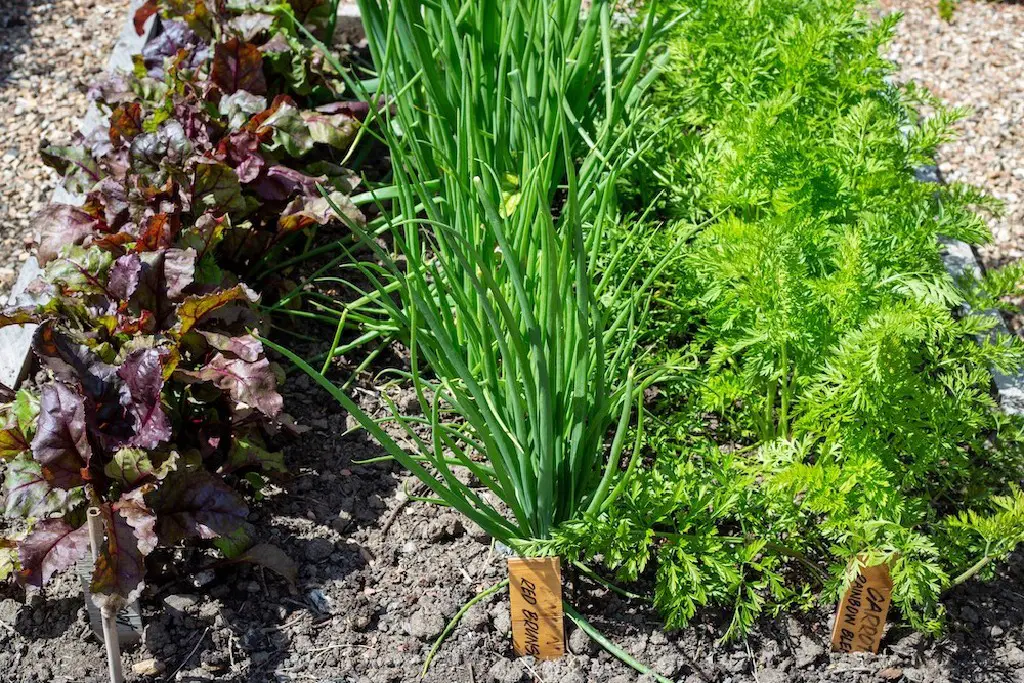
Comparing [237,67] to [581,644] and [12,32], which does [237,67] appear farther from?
[581,644]

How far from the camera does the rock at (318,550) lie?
7.24 feet

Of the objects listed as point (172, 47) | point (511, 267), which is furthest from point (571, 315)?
point (172, 47)

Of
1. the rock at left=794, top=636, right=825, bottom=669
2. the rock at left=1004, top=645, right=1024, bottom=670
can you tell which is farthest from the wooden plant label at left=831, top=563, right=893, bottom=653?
the rock at left=1004, top=645, right=1024, bottom=670

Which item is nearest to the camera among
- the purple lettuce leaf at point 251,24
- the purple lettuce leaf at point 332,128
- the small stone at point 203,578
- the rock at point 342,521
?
the small stone at point 203,578

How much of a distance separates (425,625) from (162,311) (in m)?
0.86

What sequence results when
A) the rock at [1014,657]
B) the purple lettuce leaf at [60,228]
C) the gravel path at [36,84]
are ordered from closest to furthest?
the rock at [1014,657] < the purple lettuce leaf at [60,228] < the gravel path at [36,84]

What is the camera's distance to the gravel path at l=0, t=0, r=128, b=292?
3219 mm

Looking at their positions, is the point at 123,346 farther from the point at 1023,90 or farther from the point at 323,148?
the point at 1023,90

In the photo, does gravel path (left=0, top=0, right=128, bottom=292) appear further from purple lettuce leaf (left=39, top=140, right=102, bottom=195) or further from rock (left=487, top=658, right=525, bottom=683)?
rock (left=487, top=658, right=525, bottom=683)

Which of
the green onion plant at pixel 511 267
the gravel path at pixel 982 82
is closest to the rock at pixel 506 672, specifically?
the green onion plant at pixel 511 267

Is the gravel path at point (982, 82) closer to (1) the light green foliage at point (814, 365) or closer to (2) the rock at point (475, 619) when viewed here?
(1) the light green foliage at point (814, 365)

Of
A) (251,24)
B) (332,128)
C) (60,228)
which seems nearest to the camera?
(60,228)

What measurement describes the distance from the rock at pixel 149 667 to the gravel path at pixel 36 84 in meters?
1.41

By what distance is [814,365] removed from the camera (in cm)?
214
